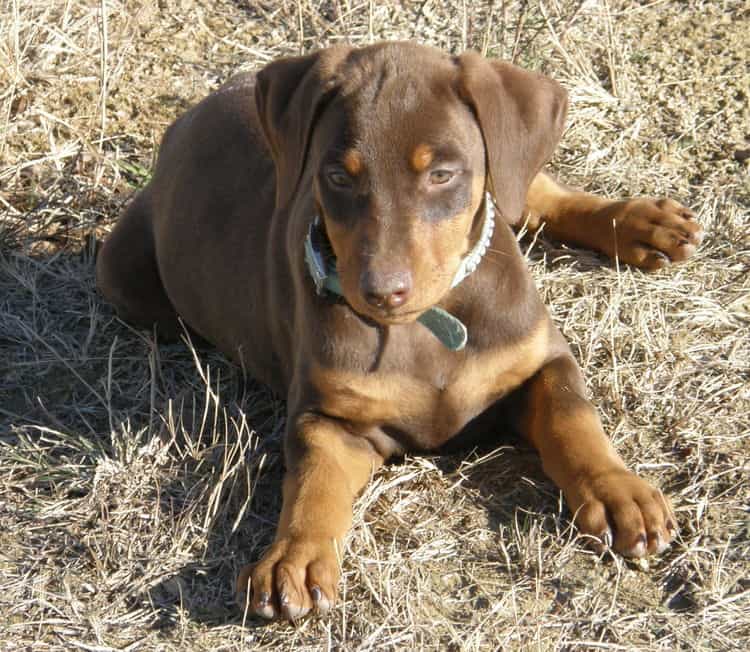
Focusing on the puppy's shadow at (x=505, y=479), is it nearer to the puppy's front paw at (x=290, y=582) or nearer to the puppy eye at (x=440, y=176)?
the puppy's front paw at (x=290, y=582)

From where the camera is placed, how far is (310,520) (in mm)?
3803

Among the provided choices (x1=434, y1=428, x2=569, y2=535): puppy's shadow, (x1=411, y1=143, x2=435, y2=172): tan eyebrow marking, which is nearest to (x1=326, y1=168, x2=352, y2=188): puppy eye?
(x1=411, y1=143, x2=435, y2=172): tan eyebrow marking

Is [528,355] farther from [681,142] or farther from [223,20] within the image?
[223,20]

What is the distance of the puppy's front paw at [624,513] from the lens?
3.73 m

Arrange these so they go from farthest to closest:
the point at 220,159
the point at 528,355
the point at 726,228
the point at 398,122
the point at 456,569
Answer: the point at 726,228 → the point at 220,159 → the point at 528,355 → the point at 456,569 → the point at 398,122

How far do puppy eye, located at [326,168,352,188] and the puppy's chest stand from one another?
2.11 feet

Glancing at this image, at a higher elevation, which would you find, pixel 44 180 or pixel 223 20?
pixel 223 20

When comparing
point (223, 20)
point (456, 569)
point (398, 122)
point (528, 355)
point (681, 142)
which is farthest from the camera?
point (223, 20)

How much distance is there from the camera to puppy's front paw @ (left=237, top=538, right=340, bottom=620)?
11.8 ft

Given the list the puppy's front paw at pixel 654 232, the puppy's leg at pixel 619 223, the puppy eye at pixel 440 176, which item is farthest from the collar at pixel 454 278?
the puppy's front paw at pixel 654 232

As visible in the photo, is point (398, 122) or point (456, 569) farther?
point (456, 569)

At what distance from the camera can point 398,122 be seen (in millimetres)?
3586

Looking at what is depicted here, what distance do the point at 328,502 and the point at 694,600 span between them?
3.59 ft

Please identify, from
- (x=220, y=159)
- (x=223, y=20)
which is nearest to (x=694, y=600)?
(x=220, y=159)
